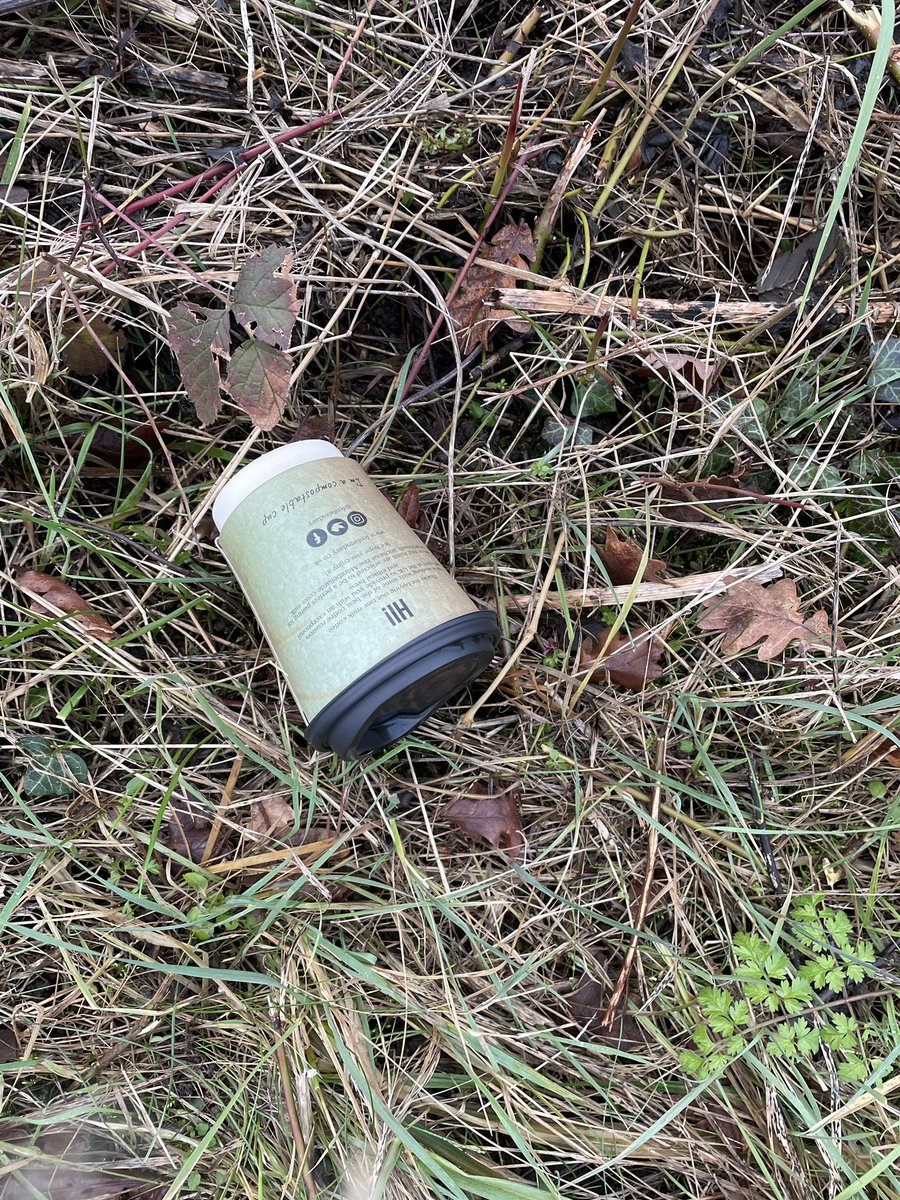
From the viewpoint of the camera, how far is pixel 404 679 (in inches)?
65.9

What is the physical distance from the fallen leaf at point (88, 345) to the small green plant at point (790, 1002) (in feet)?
6.27

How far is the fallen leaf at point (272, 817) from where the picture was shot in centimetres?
200

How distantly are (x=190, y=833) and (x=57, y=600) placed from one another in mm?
613

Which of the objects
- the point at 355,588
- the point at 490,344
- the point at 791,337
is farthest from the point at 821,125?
the point at 355,588

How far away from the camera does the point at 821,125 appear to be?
6.77ft

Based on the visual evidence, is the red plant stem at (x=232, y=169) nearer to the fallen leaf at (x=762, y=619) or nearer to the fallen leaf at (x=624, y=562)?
the fallen leaf at (x=624, y=562)

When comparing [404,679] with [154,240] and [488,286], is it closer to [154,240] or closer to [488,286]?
[488,286]

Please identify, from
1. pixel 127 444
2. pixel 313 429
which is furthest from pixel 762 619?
pixel 127 444

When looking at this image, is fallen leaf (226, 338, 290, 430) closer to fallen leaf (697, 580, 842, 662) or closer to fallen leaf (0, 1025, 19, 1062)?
fallen leaf (697, 580, 842, 662)

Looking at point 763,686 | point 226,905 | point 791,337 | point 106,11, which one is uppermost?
point 106,11

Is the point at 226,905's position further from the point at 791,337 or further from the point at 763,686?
the point at 791,337

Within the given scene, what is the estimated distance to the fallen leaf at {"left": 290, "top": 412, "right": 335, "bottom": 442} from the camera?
6.67 feet

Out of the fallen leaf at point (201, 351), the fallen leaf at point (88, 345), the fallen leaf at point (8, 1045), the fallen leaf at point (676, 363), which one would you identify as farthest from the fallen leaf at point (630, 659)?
the fallen leaf at point (8, 1045)

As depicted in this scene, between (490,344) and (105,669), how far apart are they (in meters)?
1.18
